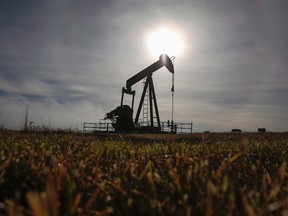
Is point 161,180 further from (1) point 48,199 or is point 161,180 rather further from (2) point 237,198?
(1) point 48,199

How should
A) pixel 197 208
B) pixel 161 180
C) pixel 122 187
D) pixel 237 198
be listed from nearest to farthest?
pixel 197 208
pixel 237 198
pixel 122 187
pixel 161 180

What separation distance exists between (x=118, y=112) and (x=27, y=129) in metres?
18.6

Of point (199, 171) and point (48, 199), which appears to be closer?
point (48, 199)

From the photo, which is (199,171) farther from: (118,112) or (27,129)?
(118,112)

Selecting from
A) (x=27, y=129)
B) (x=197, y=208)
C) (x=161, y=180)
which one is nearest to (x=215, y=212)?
(x=197, y=208)

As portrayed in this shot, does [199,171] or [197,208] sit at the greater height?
[199,171]

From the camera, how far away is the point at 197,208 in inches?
55.7

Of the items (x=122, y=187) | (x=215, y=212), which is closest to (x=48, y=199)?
(x=215, y=212)

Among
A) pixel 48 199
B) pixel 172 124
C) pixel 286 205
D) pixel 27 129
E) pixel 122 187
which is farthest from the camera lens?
pixel 172 124

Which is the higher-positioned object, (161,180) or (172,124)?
(172,124)

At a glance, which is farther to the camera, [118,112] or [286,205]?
[118,112]

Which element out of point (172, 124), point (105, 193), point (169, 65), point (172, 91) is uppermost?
point (169, 65)

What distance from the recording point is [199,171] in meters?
1.86

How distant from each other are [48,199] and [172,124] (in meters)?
27.6
